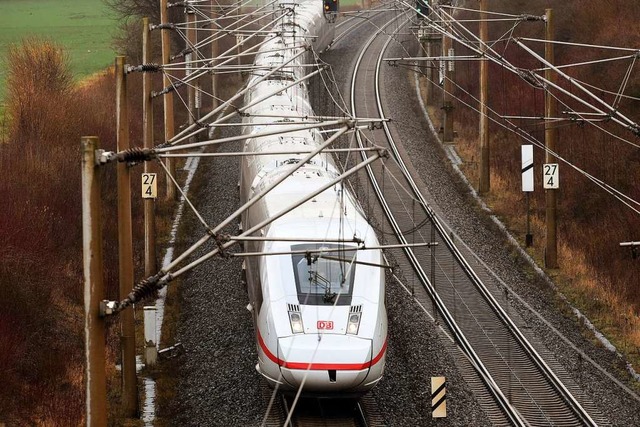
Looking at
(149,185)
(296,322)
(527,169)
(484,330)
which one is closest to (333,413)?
(296,322)

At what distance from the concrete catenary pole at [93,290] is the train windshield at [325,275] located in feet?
19.8

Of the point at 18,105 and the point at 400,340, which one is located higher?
the point at 18,105

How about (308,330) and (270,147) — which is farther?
(270,147)

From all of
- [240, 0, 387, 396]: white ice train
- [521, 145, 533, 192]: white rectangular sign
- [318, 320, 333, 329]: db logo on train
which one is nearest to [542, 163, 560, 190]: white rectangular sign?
[521, 145, 533, 192]: white rectangular sign

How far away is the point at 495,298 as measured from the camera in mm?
25266

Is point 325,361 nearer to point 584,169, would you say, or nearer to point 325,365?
point 325,365

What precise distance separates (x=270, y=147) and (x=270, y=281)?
7.61m

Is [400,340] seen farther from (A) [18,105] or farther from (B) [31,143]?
(A) [18,105]

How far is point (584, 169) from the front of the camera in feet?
111

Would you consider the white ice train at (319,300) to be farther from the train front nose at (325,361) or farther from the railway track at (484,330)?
the railway track at (484,330)

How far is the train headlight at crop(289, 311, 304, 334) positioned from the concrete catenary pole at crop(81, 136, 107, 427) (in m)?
5.54

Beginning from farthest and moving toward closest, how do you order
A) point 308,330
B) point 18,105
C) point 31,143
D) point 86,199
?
point 18,105
point 31,143
point 308,330
point 86,199

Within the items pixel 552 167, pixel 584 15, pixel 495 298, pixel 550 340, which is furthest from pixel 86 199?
pixel 584 15

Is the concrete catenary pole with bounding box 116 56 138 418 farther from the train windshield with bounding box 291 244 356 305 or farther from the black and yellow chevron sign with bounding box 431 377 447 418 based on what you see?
the black and yellow chevron sign with bounding box 431 377 447 418
